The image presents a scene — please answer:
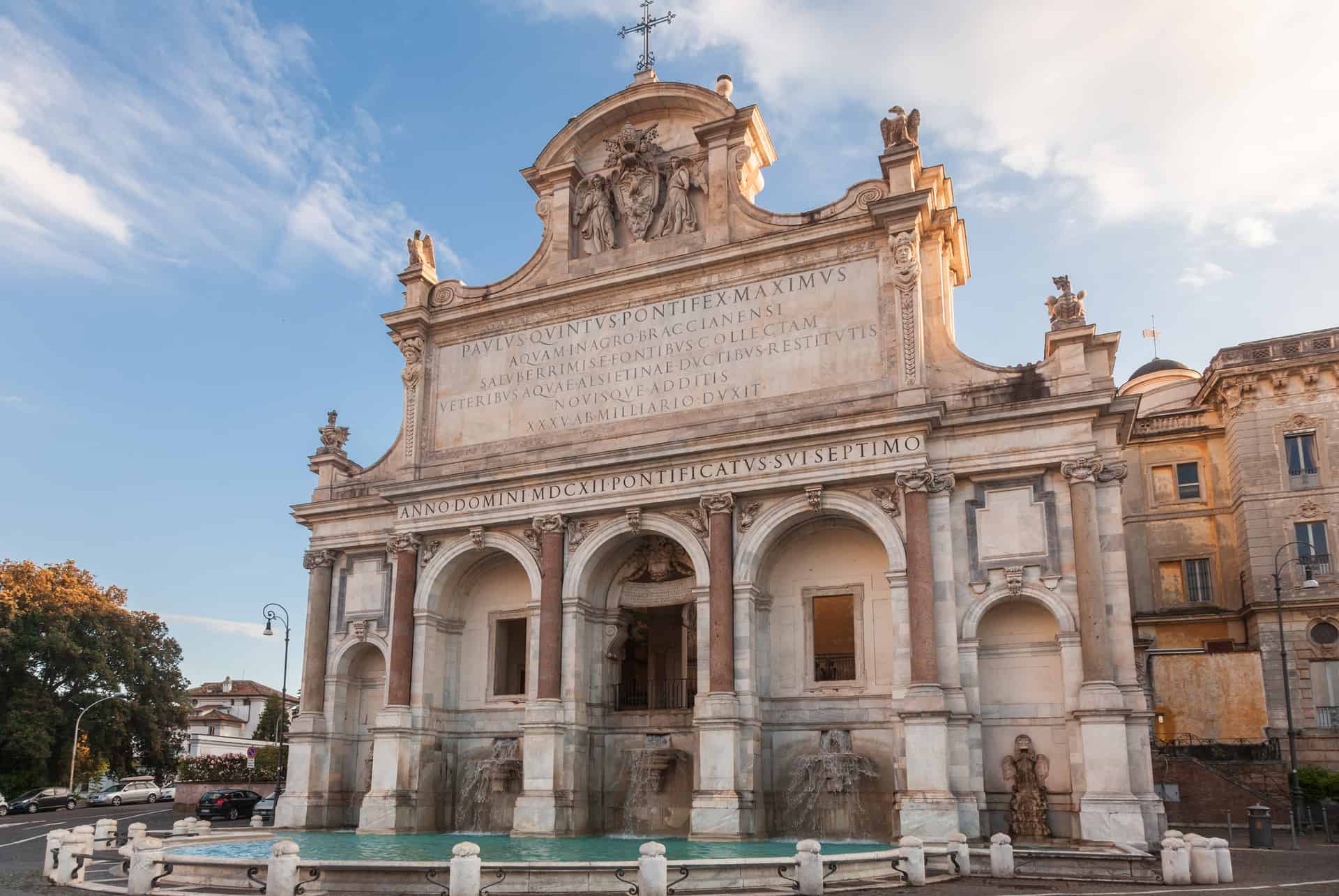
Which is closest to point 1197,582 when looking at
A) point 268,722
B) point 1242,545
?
point 1242,545

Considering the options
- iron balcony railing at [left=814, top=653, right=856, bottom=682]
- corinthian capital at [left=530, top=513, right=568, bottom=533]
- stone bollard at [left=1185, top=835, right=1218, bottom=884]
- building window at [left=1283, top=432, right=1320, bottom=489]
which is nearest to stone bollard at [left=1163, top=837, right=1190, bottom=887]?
stone bollard at [left=1185, top=835, right=1218, bottom=884]

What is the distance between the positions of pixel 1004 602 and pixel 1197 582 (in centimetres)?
2011

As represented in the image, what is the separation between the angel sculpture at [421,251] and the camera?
33562 mm

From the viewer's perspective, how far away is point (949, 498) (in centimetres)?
2508

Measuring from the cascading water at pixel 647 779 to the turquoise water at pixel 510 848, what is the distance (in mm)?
788

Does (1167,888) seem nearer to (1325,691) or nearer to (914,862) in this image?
(914,862)

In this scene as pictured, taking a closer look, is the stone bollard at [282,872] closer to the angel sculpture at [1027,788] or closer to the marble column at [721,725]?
the marble column at [721,725]

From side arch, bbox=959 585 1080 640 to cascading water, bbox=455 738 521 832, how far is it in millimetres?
12054

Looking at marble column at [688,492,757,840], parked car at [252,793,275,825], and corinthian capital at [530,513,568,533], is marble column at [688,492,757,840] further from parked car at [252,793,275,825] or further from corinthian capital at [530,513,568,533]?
parked car at [252,793,275,825]

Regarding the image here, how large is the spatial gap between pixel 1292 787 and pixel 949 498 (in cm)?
1261

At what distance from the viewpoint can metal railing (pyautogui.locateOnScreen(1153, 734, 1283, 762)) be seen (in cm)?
3325

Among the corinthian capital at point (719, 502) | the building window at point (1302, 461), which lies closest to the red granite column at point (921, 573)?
the corinthian capital at point (719, 502)

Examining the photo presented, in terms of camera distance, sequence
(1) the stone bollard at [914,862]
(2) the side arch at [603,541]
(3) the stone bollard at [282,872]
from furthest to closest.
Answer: (2) the side arch at [603,541], (1) the stone bollard at [914,862], (3) the stone bollard at [282,872]

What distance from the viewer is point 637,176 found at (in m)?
31.1
